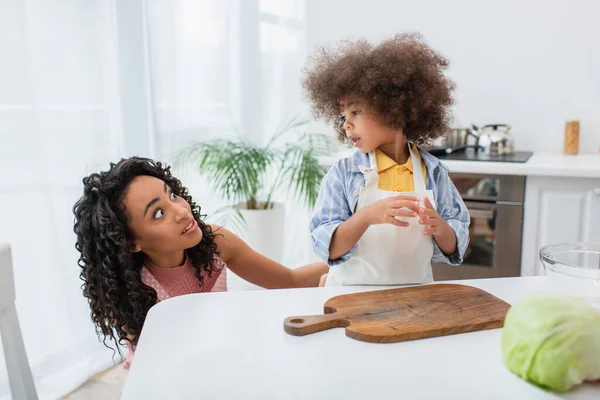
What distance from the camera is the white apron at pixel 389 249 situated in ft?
A: 4.70

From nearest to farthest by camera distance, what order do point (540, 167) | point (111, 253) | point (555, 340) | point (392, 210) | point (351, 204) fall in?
point (555, 340)
point (392, 210)
point (111, 253)
point (351, 204)
point (540, 167)

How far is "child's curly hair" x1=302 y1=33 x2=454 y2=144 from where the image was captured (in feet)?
4.67


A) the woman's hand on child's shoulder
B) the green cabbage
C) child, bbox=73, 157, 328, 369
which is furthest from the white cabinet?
the green cabbage

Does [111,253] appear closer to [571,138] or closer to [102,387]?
[102,387]

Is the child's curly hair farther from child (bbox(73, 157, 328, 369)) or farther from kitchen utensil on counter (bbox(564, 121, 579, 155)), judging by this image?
kitchen utensil on counter (bbox(564, 121, 579, 155))

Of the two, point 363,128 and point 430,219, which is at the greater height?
point 363,128

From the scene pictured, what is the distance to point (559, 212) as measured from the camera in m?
2.56

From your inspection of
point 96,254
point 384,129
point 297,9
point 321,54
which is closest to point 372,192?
point 384,129

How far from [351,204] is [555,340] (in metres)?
0.74

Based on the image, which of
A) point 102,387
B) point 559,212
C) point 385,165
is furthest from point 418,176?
point 102,387

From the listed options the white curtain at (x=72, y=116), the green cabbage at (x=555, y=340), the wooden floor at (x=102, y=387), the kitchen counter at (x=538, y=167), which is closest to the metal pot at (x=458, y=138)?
the kitchen counter at (x=538, y=167)

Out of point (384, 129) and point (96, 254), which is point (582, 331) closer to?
point (384, 129)

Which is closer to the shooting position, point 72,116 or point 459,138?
point 72,116

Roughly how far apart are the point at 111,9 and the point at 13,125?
0.65 metres
